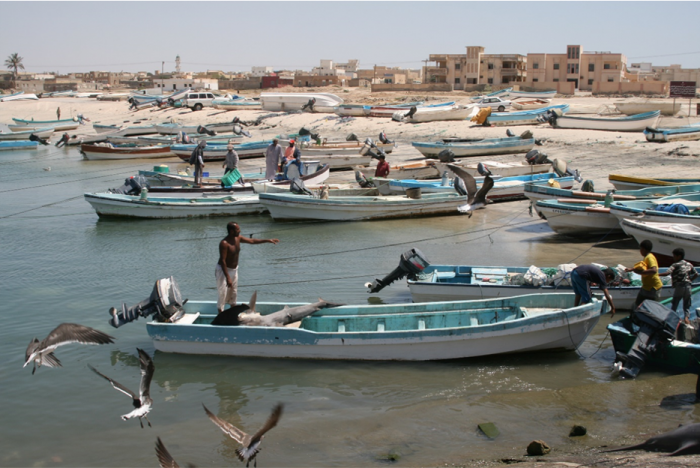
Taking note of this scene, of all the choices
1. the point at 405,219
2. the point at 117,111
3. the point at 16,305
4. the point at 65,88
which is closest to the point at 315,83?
the point at 117,111

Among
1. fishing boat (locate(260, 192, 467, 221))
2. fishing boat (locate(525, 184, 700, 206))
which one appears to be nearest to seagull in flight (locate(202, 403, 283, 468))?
fishing boat (locate(525, 184, 700, 206))

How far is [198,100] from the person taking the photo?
2037 inches

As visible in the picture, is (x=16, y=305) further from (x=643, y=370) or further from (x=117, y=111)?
(x=117, y=111)

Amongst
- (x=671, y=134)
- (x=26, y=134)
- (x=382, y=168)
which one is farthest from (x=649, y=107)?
(x=26, y=134)

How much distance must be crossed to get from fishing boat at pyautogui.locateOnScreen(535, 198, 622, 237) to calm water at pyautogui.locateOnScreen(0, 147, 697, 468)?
0.83 m

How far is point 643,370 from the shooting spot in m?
8.80

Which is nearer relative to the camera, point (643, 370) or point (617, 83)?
point (643, 370)

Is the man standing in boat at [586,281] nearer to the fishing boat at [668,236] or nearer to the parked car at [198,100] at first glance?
the fishing boat at [668,236]

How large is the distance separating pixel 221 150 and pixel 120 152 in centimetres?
597

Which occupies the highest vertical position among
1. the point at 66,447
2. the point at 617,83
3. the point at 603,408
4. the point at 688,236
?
the point at 617,83

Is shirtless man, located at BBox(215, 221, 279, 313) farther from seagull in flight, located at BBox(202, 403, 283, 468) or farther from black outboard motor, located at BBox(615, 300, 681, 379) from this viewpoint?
black outboard motor, located at BBox(615, 300, 681, 379)

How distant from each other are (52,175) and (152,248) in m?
16.8

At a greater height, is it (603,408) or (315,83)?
(315,83)

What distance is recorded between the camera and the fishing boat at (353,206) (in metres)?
18.3
